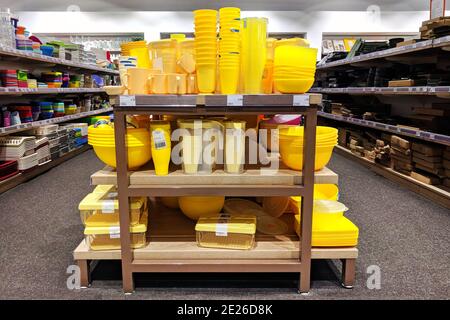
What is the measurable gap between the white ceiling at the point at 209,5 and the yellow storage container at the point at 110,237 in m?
7.59

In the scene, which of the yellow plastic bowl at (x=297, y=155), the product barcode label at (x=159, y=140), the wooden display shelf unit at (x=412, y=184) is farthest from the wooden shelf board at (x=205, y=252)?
the wooden display shelf unit at (x=412, y=184)

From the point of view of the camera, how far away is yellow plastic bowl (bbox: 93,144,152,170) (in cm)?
190

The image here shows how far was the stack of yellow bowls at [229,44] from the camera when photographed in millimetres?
1746

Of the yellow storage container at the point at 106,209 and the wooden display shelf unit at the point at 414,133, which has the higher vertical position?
the wooden display shelf unit at the point at 414,133

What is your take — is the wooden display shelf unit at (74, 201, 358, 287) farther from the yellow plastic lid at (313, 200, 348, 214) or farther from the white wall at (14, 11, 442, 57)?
the white wall at (14, 11, 442, 57)

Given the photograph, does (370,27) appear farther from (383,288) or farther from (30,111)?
(383,288)

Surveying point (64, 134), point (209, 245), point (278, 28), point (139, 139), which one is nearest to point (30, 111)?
point (64, 134)

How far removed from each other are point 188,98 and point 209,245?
769mm

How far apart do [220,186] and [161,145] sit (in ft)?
1.15

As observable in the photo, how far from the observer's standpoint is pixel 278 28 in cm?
918

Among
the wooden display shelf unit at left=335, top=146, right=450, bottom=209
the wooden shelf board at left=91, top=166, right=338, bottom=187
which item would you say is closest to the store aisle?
the wooden display shelf unit at left=335, top=146, right=450, bottom=209

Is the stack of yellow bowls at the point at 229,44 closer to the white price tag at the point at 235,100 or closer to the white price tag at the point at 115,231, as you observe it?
the white price tag at the point at 235,100

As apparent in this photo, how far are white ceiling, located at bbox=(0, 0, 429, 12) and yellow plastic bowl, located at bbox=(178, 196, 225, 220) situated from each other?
24.4 ft

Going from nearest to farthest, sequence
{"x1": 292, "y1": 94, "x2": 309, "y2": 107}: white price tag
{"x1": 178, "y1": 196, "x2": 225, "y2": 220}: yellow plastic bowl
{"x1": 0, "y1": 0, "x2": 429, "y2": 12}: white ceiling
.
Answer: {"x1": 292, "y1": 94, "x2": 309, "y2": 107}: white price tag < {"x1": 178, "y1": 196, "x2": 225, "y2": 220}: yellow plastic bowl < {"x1": 0, "y1": 0, "x2": 429, "y2": 12}: white ceiling
